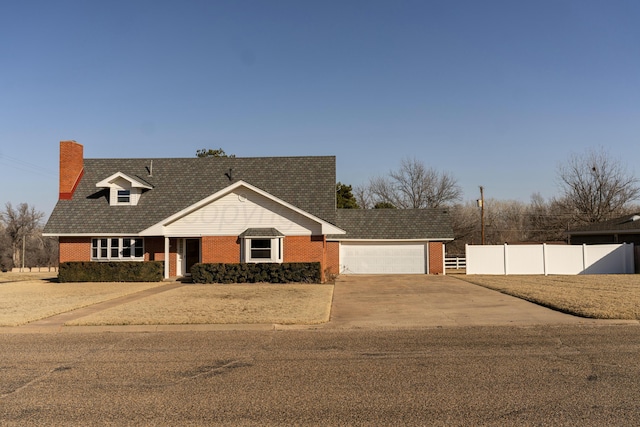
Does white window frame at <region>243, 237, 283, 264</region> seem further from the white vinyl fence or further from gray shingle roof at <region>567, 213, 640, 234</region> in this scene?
gray shingle roof at <region>567, 213, 640, 234</region>

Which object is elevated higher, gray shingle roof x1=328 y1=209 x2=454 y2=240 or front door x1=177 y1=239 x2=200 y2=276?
gray shingle roof x1=328 y1=209 x2=454 y2=240

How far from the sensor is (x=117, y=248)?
2791 cm

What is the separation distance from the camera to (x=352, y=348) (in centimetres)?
955

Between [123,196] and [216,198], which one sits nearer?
[216,198]

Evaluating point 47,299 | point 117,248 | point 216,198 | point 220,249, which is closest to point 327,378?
point 47,299

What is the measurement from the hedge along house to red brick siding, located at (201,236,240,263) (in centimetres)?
5

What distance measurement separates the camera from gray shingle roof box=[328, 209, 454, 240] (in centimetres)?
3266

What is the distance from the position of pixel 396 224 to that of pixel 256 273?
12600 mm

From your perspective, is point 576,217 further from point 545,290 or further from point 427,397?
point 427,397

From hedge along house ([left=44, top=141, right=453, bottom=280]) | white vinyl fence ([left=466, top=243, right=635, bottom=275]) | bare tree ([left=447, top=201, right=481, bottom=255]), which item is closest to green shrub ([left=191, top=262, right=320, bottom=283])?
hedge along house ([left=44, top=141, right=453, bottom=280])

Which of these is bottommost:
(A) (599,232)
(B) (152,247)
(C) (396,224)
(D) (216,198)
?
(B) (152,247)

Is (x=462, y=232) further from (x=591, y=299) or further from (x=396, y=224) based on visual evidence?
(x=591, y=299)

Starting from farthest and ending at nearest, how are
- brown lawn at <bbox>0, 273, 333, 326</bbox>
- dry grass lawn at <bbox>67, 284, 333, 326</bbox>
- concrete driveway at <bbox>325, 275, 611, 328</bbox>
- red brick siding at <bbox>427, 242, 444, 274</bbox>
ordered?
red brick siding at <bbox>427, 242, 444, 274</bbox> → brown lawn at <bbox>0, 273, 333, 326</bbox> → dry grass lawn at <bbox>67, 284, 333, 326</bbox> → concrete driveway at <bbox>325, 275, 611, 328</bbox>

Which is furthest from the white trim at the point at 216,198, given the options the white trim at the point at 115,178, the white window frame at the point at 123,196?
the white window frame at the point at 123,196
